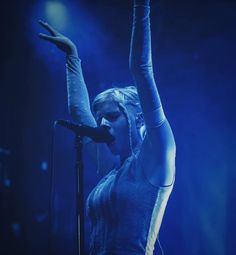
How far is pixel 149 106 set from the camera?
1.46m

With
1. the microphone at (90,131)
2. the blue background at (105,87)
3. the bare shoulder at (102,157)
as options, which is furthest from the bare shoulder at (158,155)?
the blue background at (105,87)

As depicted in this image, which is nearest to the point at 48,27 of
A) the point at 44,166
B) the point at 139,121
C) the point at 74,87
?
the point at 74,87

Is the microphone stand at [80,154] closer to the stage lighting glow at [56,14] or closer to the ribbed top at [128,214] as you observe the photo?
the ribbed top at [128,214]

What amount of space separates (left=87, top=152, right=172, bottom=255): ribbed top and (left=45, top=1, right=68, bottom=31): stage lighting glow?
158 centimetres

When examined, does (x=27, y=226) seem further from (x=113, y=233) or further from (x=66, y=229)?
(x=113, y=233)

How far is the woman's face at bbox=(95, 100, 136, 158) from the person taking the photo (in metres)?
1.74

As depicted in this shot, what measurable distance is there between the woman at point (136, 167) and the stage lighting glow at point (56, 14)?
1.25 meters

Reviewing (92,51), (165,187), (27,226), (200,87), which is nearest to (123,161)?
(165,187)

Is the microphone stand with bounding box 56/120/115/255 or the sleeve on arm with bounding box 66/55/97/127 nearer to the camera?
the microphone stand with bounding box 56/120/115/255

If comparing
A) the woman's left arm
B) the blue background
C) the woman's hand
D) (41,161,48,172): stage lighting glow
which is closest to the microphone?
the woman's left arm

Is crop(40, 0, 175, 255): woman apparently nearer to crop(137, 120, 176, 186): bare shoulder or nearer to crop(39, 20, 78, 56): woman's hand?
crop(137, 120, 176, 186): bare shoulder

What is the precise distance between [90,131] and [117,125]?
1.18 feet

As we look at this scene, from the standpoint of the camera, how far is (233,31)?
8.66ft

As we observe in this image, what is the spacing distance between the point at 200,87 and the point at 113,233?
56.3 inches
